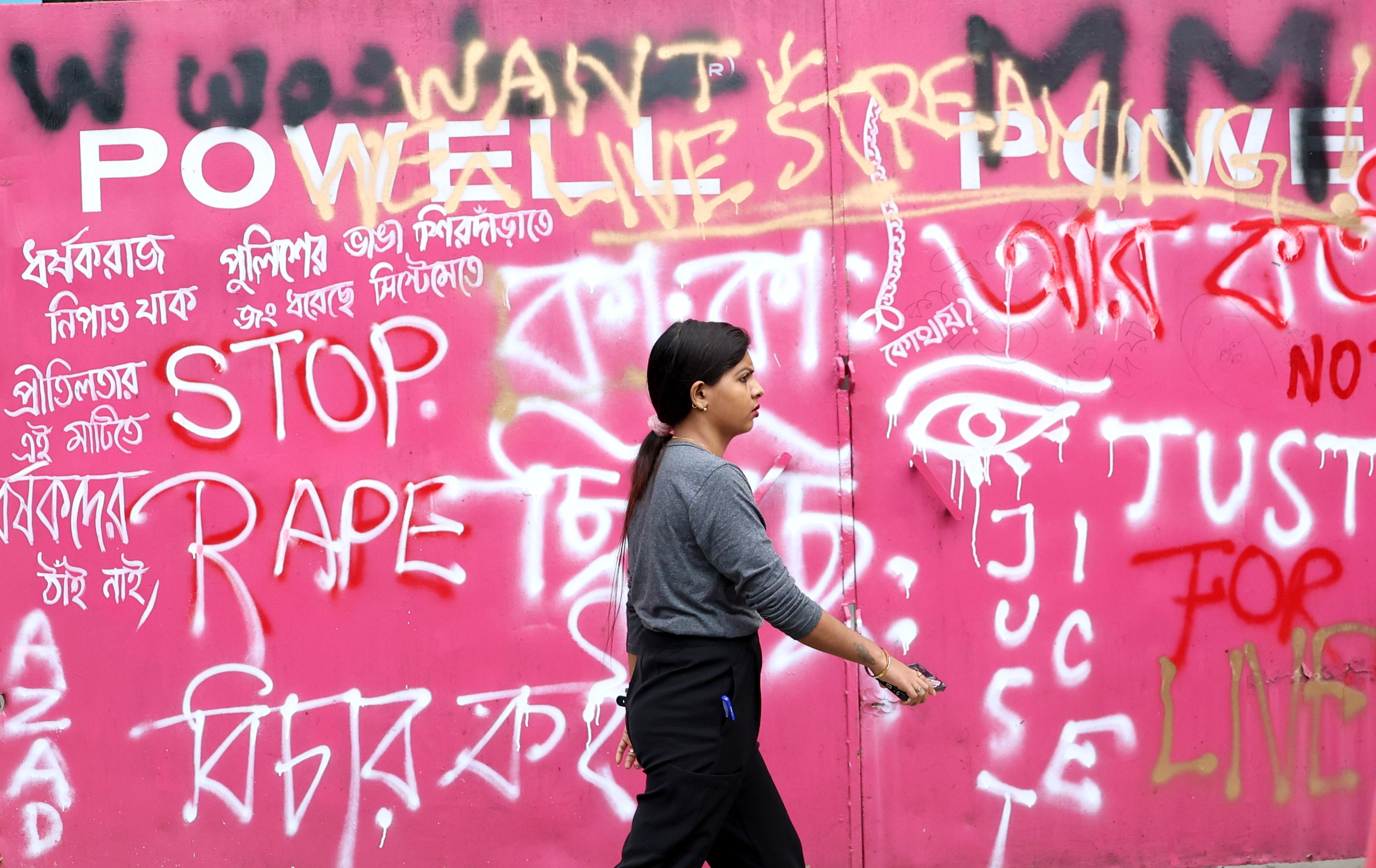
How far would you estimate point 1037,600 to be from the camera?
378 centimetres

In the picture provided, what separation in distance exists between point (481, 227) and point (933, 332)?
145cm

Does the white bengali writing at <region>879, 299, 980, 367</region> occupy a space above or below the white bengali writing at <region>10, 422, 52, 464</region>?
above

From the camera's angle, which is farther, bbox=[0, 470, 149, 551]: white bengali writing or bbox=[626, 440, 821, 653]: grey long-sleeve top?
bbox=[0, 470, 149, 551]: white bengali writing

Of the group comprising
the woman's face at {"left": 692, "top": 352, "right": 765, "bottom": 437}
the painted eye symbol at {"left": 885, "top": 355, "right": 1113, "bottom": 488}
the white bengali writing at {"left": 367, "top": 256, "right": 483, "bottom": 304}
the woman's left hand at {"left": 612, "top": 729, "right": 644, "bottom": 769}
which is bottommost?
the woman's left hand at {"left": 612, "top": 729, "right": 644, "bottom": 769}

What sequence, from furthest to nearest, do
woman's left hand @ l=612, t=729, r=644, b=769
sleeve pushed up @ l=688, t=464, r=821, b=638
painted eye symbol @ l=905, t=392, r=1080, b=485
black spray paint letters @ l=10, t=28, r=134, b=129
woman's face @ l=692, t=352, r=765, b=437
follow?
1. painted eye symbol @ l=905, t=392, r=1080, b=485
2. black spray paint letters @ l=10, t=28, r=134, b=129
3. woman's left hand @ l=612, t=729, r=644, b=769
4. woman's face @ l=692, t=352, r=765, b=437
5. sleeve pushed up @ l=688, t=464, r=821, b=638

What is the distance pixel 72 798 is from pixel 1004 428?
3.15m

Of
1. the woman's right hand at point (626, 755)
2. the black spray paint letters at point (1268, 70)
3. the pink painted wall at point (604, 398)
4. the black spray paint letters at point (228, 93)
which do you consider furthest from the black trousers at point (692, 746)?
the black spray paint letters at point (1268, 70)

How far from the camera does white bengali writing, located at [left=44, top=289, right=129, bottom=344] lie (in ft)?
12.1

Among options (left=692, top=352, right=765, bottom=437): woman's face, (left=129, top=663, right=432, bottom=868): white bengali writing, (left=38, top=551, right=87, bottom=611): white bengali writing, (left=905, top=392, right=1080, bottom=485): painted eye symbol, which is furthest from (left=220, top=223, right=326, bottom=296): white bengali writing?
(left=905, top=392, right=1080, bottom=485): painted eye symbol

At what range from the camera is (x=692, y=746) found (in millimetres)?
2582

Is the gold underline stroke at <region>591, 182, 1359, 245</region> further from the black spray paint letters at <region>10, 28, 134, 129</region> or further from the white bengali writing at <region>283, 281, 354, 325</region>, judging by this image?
the black spray paint letters at <region>10, 28, 134, 129</region>

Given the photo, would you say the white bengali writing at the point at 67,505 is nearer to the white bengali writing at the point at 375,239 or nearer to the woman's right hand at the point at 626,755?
the white bengali writing at the point at 375,239

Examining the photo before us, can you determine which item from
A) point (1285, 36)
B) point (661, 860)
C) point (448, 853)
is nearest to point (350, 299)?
point (448, 853)

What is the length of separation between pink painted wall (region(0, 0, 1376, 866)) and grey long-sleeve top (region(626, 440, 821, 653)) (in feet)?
3.50
